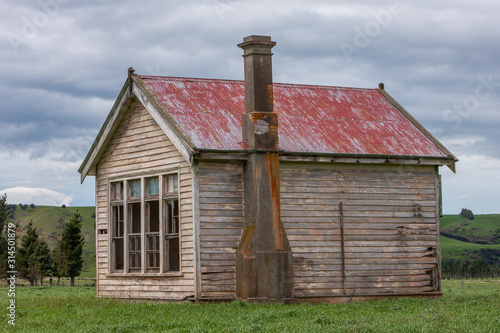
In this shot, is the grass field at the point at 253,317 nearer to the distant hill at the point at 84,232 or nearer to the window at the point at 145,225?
the window at the point at 145,225

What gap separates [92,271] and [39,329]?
14397 cm

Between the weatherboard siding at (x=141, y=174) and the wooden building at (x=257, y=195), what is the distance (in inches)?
2.0

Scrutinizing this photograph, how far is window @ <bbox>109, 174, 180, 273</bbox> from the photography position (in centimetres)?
2342

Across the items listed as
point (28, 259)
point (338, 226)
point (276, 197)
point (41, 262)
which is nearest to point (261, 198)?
point (276, 197)

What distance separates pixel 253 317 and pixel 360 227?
27.6 ft

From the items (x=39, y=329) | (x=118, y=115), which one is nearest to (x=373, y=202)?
(x=118, y=115)

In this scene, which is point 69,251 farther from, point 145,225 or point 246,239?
point 246,239

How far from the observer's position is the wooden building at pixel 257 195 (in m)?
22.2

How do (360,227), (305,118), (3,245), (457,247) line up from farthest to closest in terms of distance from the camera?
(457,247) → (3,245) → (305,118) → (360,227)

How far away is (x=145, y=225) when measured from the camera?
24312 millimetres

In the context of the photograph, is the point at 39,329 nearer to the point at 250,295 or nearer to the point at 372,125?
the point at 250,295

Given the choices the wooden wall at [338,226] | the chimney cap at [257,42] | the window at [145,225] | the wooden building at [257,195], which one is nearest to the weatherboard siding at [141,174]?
the wooden building at [257,195]

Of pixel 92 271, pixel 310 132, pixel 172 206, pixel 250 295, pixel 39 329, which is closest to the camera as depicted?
pixel 39 329

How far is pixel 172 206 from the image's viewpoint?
23438mm
